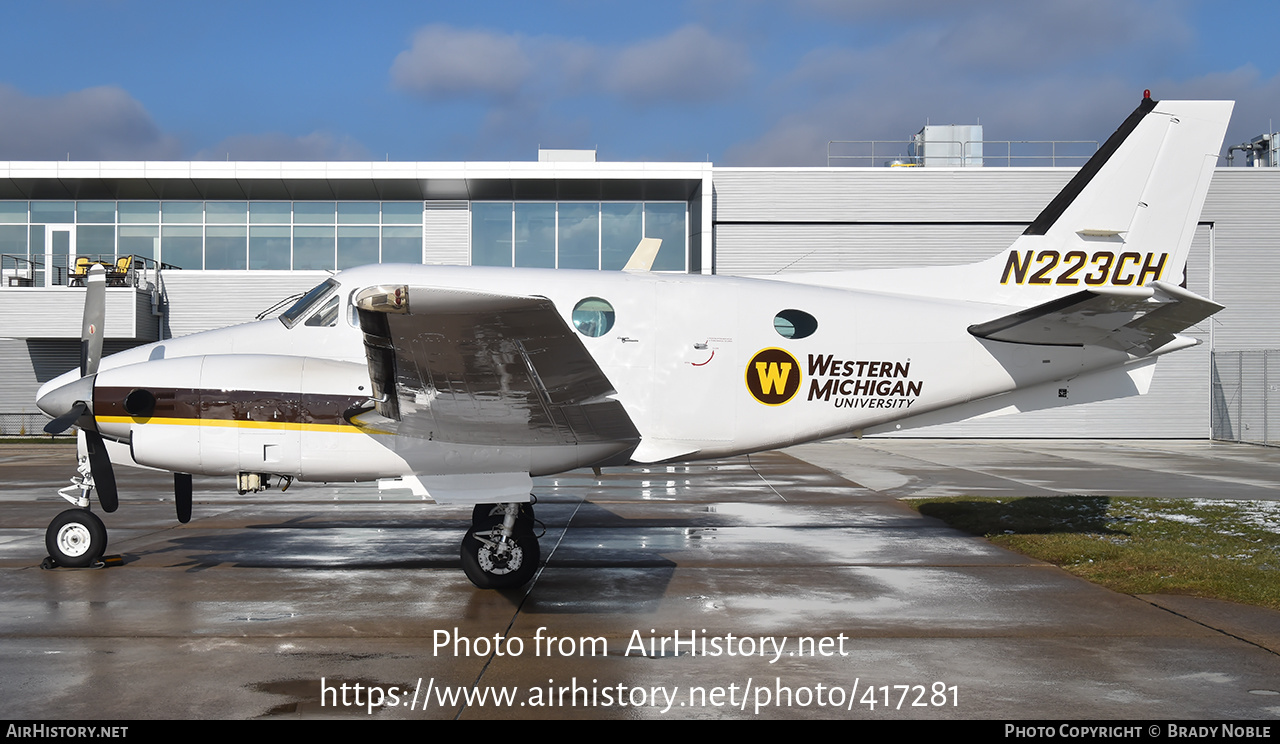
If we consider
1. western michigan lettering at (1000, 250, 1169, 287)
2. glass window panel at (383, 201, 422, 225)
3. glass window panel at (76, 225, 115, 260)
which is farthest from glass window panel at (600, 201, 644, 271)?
western michigan lettering at (1000, 250, 1169, 287)

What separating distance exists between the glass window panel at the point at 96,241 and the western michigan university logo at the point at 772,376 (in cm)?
3389

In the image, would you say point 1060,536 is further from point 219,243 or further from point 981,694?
point 219,243

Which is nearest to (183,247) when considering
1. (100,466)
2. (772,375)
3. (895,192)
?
(895,192)

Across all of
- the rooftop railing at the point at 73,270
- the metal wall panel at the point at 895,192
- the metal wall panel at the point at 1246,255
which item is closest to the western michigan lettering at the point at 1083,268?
the metal wall panel at the point at 895,192

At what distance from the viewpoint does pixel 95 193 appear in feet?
115

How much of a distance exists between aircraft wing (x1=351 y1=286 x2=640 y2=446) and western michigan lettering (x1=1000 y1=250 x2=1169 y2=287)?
5.25 meters

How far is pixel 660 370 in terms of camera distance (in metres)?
9.58

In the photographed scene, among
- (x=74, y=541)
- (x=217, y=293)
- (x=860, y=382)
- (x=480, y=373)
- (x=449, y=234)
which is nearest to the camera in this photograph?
(x=480, y=373)

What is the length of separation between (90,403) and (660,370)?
5990mm

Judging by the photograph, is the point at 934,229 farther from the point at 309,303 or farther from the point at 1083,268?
the point at 309,303

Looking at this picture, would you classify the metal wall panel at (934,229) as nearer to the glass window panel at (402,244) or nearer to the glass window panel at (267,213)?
the glass window panel at (402,244)

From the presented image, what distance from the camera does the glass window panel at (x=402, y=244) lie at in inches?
1405

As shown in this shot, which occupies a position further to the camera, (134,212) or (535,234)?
(535,234)

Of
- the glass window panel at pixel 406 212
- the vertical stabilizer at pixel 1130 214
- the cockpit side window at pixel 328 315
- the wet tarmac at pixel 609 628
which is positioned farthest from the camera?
the glass window panel at pixel 406 212
